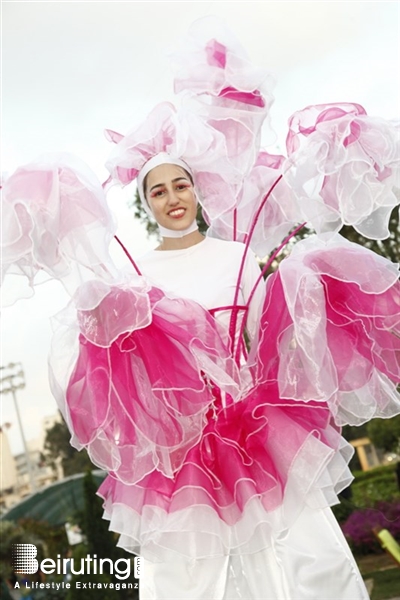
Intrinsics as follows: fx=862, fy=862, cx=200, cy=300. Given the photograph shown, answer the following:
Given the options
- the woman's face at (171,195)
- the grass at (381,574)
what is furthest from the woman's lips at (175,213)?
the grass at (381,574)

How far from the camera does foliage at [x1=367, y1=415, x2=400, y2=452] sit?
765 cm

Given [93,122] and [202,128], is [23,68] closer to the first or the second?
[93,122]

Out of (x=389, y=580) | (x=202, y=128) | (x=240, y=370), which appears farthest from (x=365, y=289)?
(x=389, y=580)

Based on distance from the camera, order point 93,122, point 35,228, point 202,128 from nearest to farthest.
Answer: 1. point 35,228
2. point 202,128
3. point 93,122

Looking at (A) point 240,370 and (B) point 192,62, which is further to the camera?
(B) point 192,62

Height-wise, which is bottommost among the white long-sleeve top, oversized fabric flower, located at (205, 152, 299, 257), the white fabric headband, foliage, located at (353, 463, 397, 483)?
foliage, located at (353, 463, 397, 483)

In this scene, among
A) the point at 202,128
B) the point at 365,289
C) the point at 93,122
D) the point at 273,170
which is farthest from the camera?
the point at 93,122

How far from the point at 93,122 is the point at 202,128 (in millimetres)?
2926

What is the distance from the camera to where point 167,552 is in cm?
223

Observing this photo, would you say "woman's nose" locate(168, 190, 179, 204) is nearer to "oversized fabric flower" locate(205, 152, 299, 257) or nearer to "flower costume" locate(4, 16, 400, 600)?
"oversized fabric flower" locate(205, 152, 299, 257)

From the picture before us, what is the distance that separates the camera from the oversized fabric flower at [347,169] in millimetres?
2371

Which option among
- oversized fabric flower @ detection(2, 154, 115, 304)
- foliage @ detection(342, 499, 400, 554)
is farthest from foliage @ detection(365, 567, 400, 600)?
oversized fabric flower @ detection(2, 154, 115, 304)

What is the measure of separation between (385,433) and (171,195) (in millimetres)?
5602

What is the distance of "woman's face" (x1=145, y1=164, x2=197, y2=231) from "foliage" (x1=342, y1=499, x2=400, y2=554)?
16.1ft
